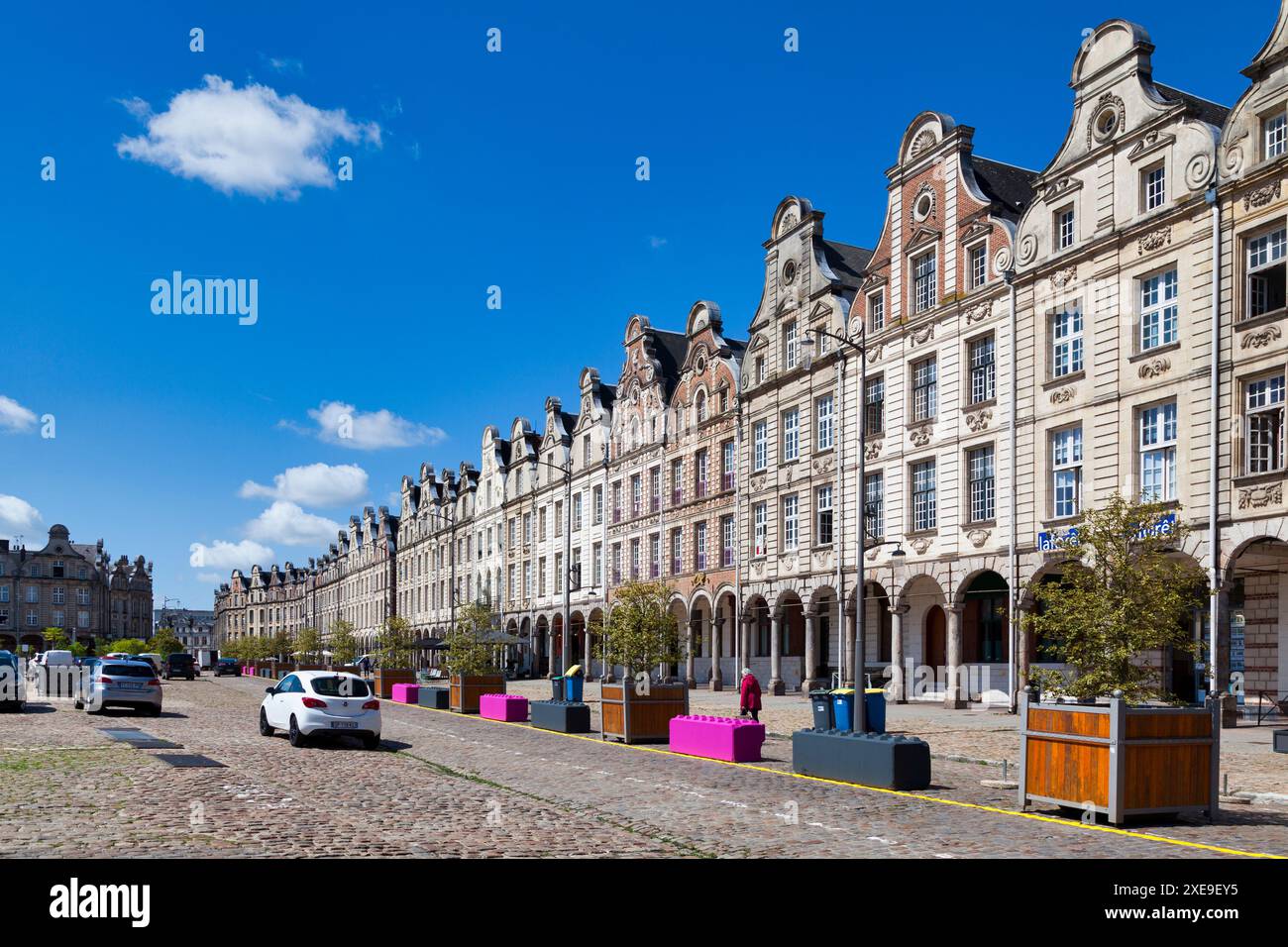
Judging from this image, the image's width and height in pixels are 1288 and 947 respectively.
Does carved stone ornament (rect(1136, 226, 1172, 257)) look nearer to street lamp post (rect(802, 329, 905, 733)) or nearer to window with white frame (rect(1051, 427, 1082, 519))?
window with white frame (rect(1051, 427, 1082, 519))

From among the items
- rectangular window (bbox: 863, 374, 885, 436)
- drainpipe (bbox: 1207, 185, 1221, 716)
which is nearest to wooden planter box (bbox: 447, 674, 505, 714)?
rectangular window (bbox: 863, 374, 885, 436)

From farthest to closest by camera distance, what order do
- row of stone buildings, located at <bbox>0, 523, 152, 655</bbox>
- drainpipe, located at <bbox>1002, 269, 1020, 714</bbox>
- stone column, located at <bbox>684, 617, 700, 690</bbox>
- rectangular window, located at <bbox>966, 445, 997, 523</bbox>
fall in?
1. row of stone buildings, located at <bbox>0, 523, 152, 655</bbox>
2. stone column, located at <bbox>684, 617, 700, 690</bbox>
3. rectangular window, located at <bbox>966, 445, 997, 523</bbox>
4. drainpipe, located at <bbox>1002, 269, 1020, 714</bbox>

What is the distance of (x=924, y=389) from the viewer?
3944 cm

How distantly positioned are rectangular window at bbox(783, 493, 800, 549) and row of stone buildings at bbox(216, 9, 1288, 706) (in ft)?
0.32

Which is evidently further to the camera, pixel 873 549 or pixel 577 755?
pixel 873 549

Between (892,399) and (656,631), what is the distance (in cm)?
1114

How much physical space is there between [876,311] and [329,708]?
25.1m

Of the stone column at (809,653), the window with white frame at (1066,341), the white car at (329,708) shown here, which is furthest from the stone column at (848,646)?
the white car at (329,708)

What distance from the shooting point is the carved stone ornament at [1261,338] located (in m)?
27.2

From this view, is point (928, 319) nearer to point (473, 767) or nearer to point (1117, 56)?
point (1117, 56)

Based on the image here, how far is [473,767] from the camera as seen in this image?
1991 cm

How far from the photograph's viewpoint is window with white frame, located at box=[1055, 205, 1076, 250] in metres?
34.0

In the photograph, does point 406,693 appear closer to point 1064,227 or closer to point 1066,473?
point 1066,473
